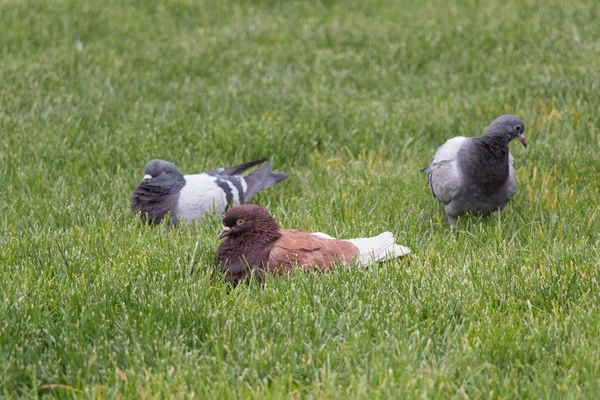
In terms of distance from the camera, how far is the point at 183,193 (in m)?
5.66

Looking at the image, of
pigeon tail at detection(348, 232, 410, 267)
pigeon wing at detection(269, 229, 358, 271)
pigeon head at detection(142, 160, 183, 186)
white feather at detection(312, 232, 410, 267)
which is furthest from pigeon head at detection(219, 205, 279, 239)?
pigeon head at detection(142, 160, 183, 186)

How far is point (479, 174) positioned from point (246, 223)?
1818mm

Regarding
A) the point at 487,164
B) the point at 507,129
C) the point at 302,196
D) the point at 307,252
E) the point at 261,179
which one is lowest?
the point at 302,196

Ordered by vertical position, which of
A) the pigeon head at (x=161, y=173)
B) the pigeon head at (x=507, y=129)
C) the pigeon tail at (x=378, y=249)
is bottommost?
the pigeon tail at (x=378, y=249)

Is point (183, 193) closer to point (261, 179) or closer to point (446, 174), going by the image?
point (261, 179)

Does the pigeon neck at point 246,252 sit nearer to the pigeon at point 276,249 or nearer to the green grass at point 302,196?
the pigeon at point 276,249

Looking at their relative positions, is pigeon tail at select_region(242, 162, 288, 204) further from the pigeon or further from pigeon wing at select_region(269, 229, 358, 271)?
pigeon wing at select_region(269, 229, 358, 271)

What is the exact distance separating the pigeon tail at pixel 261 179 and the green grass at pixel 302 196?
0.61 feet

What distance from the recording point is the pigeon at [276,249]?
14.1 feet

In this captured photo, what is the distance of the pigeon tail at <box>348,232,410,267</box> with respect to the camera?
174 inches

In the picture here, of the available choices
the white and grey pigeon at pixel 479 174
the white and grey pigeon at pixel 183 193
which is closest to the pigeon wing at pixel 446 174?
the white and grey pigeon at pixel 479 174

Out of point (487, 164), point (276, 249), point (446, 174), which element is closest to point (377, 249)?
point (276, 249)

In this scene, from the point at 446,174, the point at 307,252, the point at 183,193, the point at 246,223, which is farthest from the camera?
the point at 183,193

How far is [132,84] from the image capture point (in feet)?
28.0
